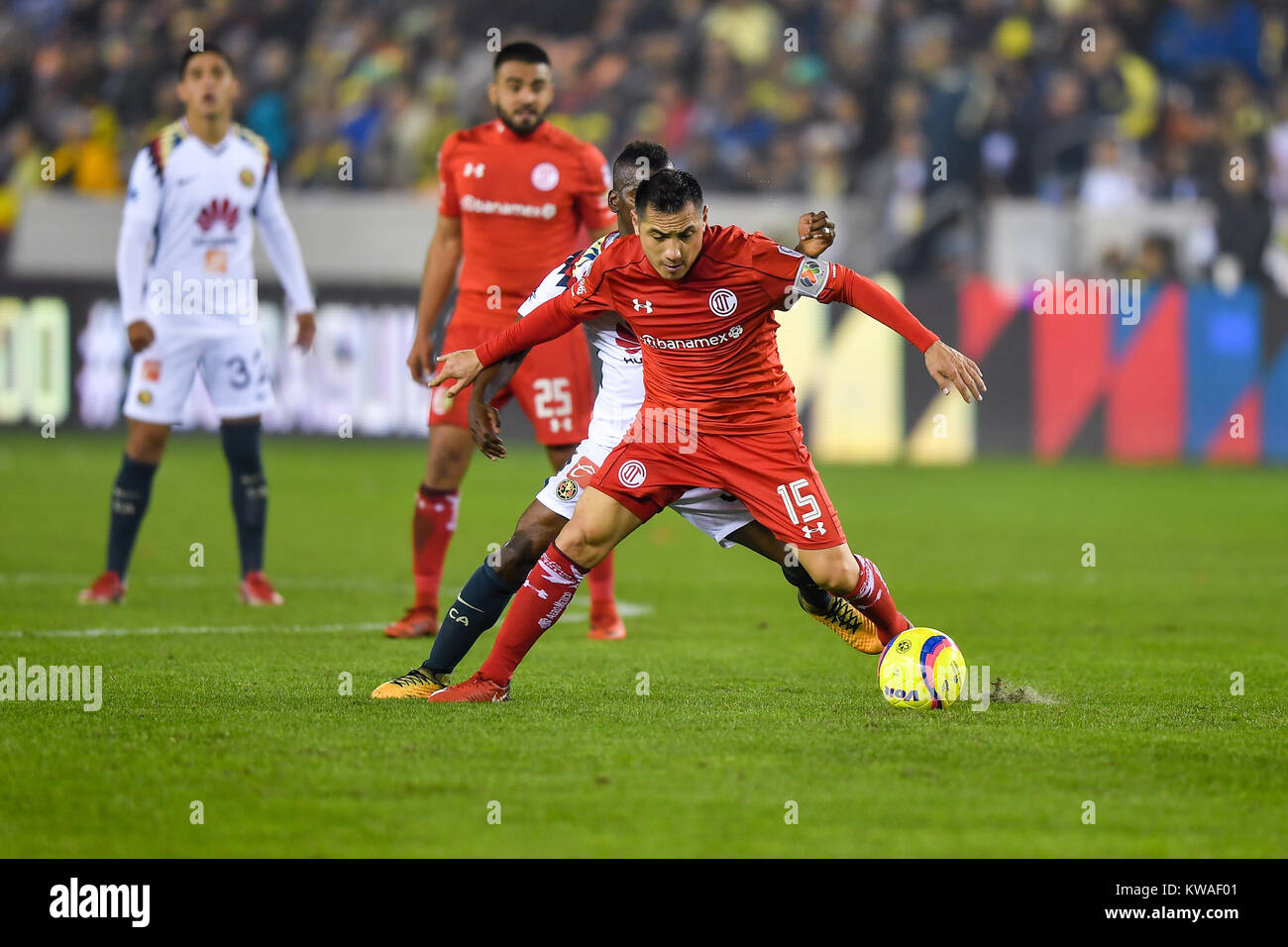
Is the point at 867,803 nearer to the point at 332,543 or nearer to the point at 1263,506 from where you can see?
the point at 332,543

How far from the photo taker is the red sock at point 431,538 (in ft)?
26.6

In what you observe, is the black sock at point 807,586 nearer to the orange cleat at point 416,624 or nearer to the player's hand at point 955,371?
the player's hand at point 955,371

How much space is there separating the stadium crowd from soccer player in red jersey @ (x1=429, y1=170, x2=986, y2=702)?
12.7 m

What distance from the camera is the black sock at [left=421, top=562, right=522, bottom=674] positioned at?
622 centimetres

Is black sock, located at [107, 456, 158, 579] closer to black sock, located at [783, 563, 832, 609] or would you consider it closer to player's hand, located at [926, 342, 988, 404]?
black sock, located at [783, 563, 832, 609]

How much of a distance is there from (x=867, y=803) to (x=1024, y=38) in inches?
660

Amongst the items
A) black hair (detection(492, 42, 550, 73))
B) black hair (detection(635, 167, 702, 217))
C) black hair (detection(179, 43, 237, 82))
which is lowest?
black hair (detection(635, 167, 702, 217))

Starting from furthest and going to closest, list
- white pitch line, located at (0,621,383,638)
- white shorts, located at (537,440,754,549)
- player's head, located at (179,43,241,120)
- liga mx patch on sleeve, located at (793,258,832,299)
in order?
1. player's head, located at (179,43,241,120)
2. white pitch line, located at (0,621,383,638)
3. white shorts, located at (537,440,754,549)
4. liga mx patch on sleeve, located at (793,258,832,299)

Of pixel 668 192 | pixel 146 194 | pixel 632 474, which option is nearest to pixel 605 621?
pixel 632 474

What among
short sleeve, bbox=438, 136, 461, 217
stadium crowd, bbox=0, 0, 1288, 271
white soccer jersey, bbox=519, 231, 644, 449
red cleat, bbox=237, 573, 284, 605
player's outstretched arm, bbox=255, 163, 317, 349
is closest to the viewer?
white soccer jersey, bbox=519, 231, 644, 449

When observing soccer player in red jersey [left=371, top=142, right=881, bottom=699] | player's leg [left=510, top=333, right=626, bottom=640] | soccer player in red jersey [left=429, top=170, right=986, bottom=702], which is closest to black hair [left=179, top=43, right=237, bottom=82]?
player's leg [left=510, top=333, right=626, bottom=640]

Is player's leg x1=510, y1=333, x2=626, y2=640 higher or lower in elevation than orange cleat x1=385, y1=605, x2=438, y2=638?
higher

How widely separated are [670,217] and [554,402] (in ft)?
7.52

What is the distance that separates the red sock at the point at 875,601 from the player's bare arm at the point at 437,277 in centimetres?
269
